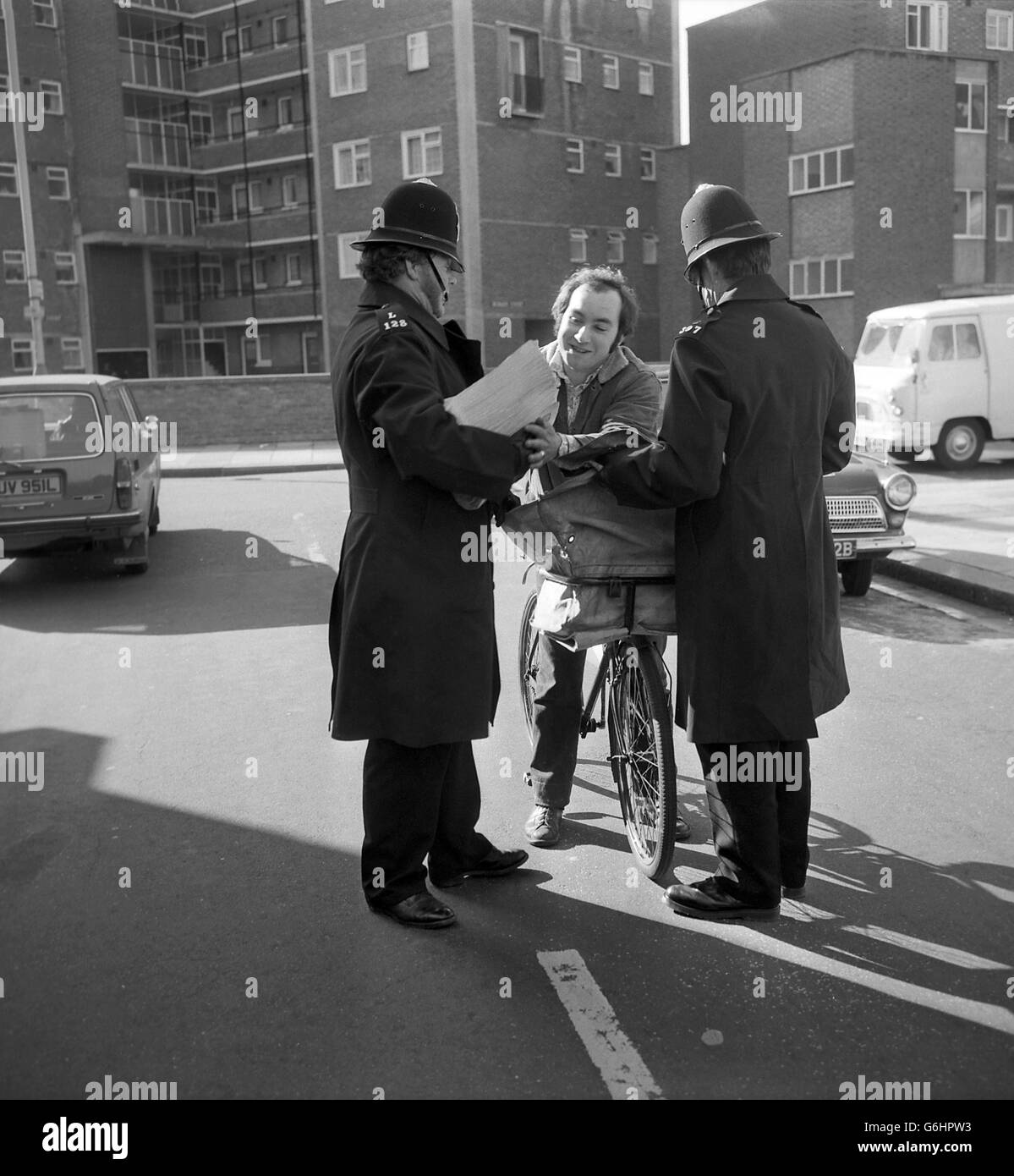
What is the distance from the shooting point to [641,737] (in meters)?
4.44

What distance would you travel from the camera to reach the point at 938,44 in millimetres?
43875

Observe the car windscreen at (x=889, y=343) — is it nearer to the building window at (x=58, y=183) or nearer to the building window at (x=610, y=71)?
the building window at (x=610, y=71)

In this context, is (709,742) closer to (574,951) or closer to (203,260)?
(574,951)

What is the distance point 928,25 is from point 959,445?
30.0 meters

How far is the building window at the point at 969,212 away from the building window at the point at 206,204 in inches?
1188

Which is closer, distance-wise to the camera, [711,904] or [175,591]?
[711,904]

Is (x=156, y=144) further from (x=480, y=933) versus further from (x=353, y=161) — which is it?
(x=480, y=933)

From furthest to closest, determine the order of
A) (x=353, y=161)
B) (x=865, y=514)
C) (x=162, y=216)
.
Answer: (x=162, y=216), (x=353, y=161), (x=865, y=514)

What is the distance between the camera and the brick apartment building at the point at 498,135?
4016 centimetres

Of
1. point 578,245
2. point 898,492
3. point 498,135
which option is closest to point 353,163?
point 498,135

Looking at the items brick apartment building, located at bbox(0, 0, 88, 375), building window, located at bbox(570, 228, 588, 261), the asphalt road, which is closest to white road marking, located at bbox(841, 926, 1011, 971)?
the asphalt road

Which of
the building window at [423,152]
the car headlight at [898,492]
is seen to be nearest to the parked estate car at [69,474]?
the car headlight at [898,492]

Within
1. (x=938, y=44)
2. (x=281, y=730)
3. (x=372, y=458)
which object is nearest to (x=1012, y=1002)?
(x=372, y=458)
